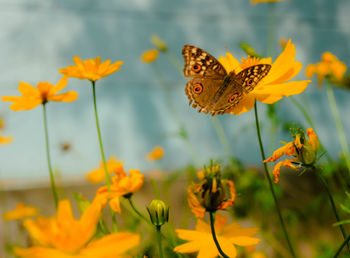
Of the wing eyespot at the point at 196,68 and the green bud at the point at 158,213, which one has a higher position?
the wing eyespot at the point at 196,68

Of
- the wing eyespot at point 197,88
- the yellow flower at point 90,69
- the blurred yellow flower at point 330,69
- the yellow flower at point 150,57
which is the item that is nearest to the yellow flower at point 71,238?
the yellow flower at point 90,69

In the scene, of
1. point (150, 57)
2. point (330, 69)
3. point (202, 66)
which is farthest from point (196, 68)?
point (150, 57)

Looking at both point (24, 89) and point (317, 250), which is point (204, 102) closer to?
point (24, 89)

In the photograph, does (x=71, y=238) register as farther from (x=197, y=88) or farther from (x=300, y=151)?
(x=197, y=88)

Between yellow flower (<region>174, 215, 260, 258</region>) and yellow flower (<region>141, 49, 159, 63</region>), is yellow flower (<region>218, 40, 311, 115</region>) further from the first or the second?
yellow flower (<region>141, 49, 159, 63</region>)

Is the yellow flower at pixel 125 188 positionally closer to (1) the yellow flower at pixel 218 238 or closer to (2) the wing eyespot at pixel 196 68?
(1) the yellow flower at pixel 218 238

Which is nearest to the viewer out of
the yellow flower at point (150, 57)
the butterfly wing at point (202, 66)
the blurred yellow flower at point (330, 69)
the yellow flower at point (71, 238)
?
the yellow flower at point (71, 238)

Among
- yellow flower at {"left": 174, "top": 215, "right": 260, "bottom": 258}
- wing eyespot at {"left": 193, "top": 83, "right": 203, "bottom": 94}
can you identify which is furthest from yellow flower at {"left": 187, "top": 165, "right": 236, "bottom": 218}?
wing eyespot at {"left": 193, "top": 83, "right": 203, "bottom": 94}

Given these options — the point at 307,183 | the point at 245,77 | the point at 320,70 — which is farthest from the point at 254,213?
the point at 245,77
